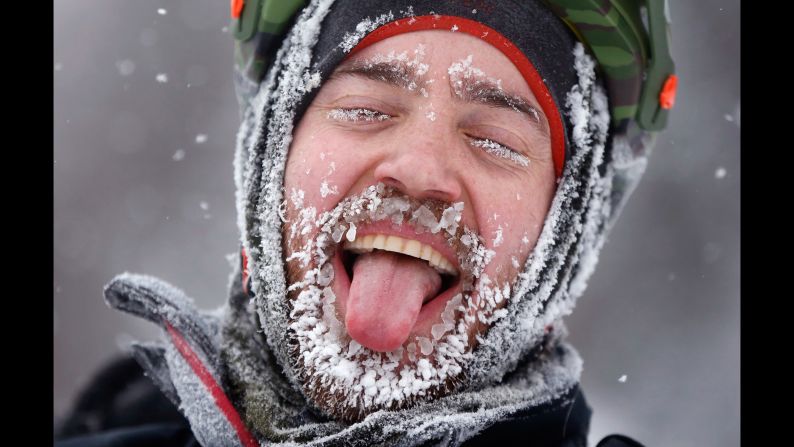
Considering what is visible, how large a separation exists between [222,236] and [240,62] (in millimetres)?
3462

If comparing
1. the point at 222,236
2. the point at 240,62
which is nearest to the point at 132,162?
the point at 222,236

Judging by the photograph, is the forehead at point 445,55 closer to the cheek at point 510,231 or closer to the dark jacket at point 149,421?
the cheek at point 510,231

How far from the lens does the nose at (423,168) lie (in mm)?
1816

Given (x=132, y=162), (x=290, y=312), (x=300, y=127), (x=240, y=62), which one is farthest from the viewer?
(x=132, y=162)

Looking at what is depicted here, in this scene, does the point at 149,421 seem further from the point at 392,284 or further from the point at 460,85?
the point at 460,85

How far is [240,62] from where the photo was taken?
2619 millimetres

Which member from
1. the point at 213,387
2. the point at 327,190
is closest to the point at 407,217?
the point at 327,190

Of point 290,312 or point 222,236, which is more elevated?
point 290,312

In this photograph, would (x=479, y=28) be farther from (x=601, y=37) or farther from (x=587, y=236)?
(x=587, y=236)

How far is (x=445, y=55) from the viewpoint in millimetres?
1968

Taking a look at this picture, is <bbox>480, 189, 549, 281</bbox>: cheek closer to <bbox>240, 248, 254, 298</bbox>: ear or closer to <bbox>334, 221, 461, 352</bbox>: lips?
<bbox>334, 221, 461, 352</bbox>: lips

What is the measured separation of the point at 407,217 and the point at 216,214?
4363mm

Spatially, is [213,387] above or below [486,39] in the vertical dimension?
below

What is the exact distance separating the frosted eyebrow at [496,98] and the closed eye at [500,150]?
0.37 feet
